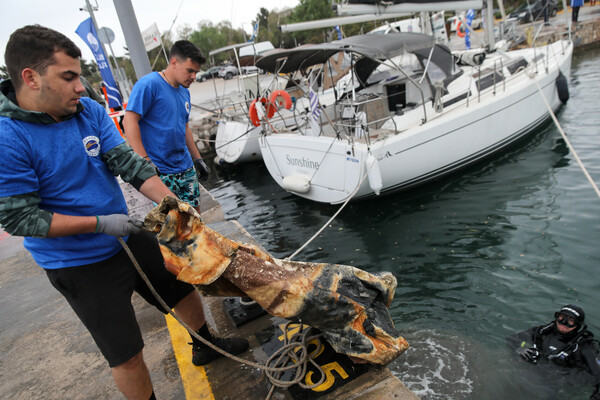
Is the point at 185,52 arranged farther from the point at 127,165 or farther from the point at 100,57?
the point at 100,57

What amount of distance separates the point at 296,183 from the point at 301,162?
17.6 inches

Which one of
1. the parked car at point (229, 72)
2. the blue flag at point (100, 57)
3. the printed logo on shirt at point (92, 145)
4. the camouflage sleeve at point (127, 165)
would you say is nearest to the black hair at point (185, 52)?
the camouflage sleeve at point (127, 165)

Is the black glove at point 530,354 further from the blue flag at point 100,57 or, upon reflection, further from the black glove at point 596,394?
the blue flag at point 100,57

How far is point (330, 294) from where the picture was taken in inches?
85.7

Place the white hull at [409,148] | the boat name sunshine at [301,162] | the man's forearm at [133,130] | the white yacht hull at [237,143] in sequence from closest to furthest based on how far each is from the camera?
1. the man's forearm at [133,130]
2. the white hull at [409,148]
3. the boat name sunshine at [301,162]
4. the white yacht hull at [237,143]

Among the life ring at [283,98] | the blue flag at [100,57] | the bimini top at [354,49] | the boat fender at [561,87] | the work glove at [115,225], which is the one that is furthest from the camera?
the boat fender at [561,87]

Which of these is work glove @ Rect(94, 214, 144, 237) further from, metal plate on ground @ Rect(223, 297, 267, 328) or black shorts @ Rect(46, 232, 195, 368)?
metal plate on ground @ Rect(223, 297, 267, 328)

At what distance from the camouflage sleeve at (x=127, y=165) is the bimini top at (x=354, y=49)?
206 inches

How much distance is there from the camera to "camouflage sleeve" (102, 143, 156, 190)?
82.0 inches

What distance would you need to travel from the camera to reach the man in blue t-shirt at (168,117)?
313 centimetres

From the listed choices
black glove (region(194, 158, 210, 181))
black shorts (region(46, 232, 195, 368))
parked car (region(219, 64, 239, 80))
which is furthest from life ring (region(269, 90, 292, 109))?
parked car (region(219, 64, 239, 80))

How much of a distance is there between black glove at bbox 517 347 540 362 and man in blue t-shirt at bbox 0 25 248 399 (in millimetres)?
3222

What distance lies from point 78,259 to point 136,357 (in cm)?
64

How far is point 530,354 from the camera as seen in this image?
3.48 metres
